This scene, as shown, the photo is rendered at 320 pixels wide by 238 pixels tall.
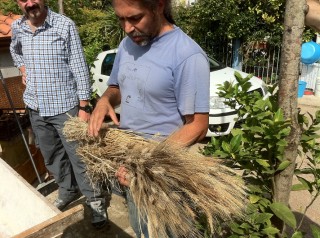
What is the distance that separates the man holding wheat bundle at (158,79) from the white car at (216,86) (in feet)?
7.26

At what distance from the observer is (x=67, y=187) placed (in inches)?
146

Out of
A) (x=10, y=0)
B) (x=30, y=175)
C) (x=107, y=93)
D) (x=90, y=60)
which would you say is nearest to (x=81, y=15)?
(x=10, y=0)

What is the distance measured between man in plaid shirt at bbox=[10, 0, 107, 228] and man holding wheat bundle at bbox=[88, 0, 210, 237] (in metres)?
1.17

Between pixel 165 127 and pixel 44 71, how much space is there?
5.58 ft

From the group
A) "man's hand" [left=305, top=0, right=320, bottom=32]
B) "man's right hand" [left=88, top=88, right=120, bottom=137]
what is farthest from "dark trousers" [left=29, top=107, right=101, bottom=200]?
"man's hand" [left=305, top=0, right=320, bottom=32]

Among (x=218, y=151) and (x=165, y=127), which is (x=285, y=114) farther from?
(x=165, y=127)

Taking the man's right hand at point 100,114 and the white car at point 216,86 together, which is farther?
the white car at point 216,86

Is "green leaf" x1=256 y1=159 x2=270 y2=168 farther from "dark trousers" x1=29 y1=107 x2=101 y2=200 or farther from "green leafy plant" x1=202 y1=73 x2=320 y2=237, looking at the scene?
"dark trousers" x1=29 y1=107 x2=101 y2=200

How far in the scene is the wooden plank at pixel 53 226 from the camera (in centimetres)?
159

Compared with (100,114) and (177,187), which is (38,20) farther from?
(177,187)

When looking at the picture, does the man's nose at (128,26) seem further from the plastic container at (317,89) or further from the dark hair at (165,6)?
the plastic container at (317,89)

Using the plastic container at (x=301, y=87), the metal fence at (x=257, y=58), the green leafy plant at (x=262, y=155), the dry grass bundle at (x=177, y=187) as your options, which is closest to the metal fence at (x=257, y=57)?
the metal fence at (x=257, y=58)

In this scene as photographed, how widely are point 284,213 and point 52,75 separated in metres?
2.31

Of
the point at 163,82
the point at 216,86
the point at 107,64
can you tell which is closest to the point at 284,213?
the point at 163,82
